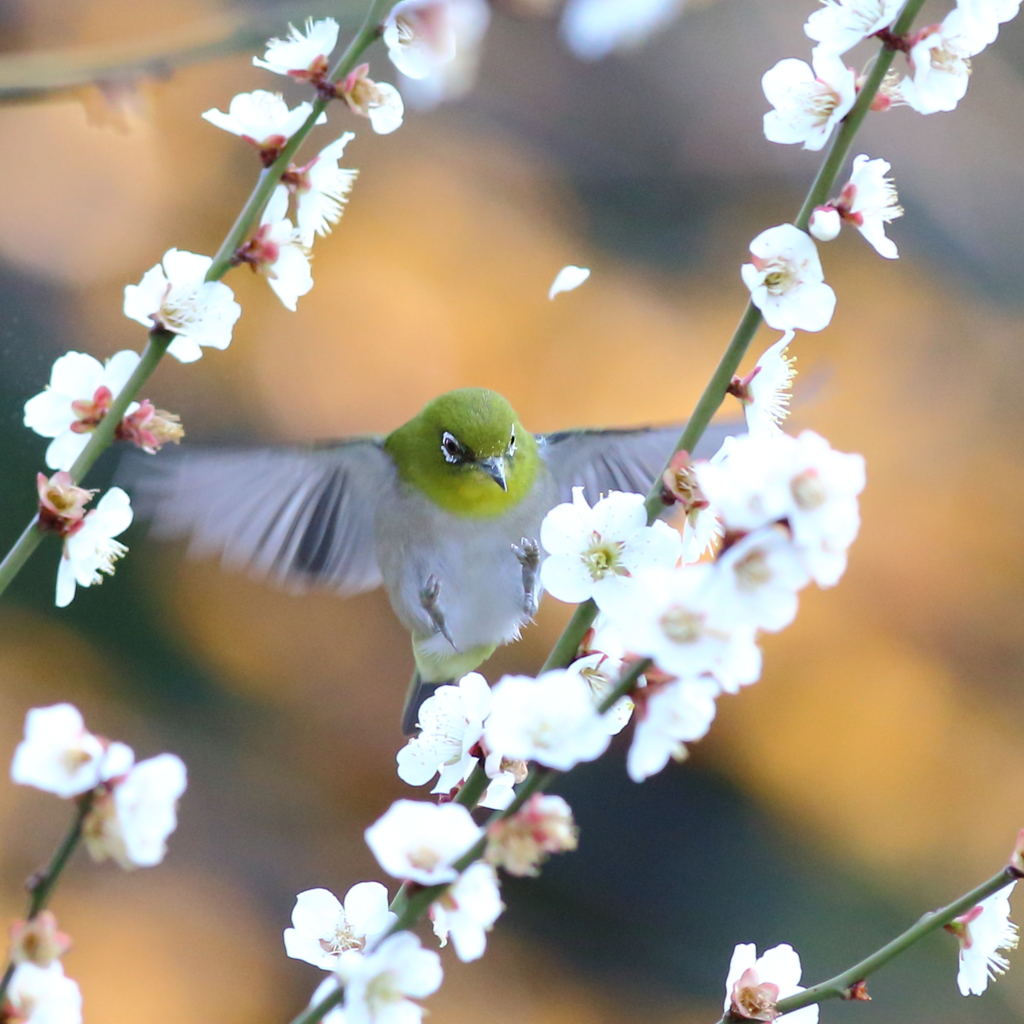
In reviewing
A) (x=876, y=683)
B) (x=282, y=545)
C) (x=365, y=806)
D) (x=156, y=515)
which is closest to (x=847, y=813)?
(x=876, y=683)

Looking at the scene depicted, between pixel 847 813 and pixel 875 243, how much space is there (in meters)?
2.20

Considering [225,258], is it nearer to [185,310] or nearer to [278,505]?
[185,310]

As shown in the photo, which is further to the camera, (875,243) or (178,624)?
(178,624)

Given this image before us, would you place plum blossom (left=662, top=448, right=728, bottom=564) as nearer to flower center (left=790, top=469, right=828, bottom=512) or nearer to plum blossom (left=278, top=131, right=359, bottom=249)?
flower center (left=790, top=469, right=828, bottom=512)

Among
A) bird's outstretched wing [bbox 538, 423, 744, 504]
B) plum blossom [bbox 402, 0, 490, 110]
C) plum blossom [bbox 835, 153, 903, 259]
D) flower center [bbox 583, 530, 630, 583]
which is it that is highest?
plum blossom [bbox 402, 0, 490, 110]

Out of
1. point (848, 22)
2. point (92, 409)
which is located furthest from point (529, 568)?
point (848, 22)

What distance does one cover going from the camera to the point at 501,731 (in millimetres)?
590

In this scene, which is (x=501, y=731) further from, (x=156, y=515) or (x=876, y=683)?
(x=876, y=683)

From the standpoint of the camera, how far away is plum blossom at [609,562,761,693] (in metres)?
0.54

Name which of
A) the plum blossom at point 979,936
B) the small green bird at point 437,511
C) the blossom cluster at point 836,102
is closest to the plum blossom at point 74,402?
the blossom cluster at point 836,102

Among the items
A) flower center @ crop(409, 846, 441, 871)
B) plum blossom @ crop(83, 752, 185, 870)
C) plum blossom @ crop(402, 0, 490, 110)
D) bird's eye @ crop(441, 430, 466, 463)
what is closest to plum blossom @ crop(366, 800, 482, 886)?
flower center @ crop(409, 846, 441, 871)

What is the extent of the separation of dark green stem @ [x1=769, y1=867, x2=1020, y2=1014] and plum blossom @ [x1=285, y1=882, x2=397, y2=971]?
0.27 m

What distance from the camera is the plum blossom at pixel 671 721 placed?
1.86ft

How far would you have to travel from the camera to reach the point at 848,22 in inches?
30.4
